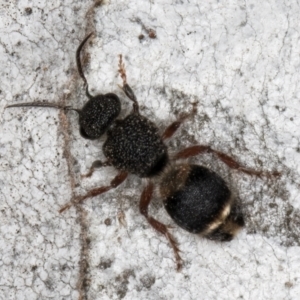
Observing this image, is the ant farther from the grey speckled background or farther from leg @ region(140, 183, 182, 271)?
the grey speckled background

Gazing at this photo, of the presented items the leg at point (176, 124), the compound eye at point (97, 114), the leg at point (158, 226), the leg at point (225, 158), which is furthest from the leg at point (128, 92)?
the leg at point (158, 226)

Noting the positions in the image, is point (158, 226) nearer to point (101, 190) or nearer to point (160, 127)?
point (101, 190)

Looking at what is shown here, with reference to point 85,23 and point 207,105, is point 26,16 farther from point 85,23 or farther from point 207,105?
point 207,105

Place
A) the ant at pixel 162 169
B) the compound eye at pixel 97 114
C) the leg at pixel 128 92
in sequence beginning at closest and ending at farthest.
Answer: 1. the ant at pixel 162 169
2. the compound eye at pixel 97 114
3. the leg at pixel 128 92

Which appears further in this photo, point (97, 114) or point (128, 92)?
point (128, 92)

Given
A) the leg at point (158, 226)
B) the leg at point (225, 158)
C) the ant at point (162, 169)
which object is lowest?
the leg at point (158, 226)

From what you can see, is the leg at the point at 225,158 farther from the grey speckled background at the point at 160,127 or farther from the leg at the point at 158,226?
the leg at the point at 158,226

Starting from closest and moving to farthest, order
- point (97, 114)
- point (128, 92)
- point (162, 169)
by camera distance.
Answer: point (97, 114)
point (128, 92)
point (162, 169)

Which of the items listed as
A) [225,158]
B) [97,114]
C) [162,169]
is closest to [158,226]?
[162,169]
